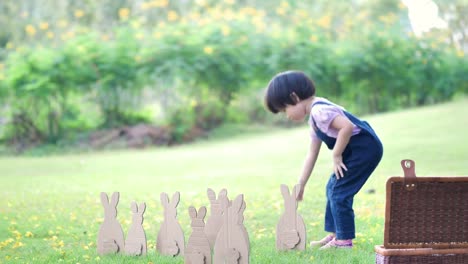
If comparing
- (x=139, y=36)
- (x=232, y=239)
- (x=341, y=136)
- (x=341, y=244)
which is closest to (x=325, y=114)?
(x=341, y=136)

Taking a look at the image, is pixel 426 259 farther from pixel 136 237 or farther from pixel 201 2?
pixel 201 2

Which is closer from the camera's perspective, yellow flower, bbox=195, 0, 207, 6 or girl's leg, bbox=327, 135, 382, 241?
girl's leg, bbox=327, 135, 382, 241

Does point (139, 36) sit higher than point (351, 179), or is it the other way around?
point (139, 36)

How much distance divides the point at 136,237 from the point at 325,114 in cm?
168

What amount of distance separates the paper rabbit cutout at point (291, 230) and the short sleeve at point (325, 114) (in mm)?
523

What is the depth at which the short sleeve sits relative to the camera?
510cm

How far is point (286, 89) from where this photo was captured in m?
5.21

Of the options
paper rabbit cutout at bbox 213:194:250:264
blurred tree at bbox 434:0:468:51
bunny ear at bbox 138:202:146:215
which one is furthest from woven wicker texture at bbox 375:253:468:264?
blurred tree at bbox 434:0:468:51

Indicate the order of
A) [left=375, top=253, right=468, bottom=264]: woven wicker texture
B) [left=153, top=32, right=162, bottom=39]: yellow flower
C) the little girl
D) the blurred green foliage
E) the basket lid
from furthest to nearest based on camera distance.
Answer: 1. [left=153, top=32, right=162, bottom=39]: yellow flower
2. the blurred green foliage
3. the little girl
4. [left=375, top=253, right=468, bottom=264]: woven wicker texture
5. the basket lid

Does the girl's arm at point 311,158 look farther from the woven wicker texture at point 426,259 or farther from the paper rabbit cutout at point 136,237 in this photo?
the woven wicker texture at point 426,259

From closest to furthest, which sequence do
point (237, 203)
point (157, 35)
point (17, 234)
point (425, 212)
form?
point (425, 212)
point (237, 203)
point (17, 234)
point (157, 35)

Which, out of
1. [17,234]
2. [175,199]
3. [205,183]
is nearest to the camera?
[175,199]

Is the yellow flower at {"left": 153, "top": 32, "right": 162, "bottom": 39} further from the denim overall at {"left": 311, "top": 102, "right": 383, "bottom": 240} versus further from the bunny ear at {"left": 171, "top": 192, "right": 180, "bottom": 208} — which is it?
the bunny ear at {"left": 171, "top": 192, "right": 180, "bottom": 208}

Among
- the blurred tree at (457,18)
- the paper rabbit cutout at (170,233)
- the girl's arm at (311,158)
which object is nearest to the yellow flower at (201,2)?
the blurred tree at (457,18)
